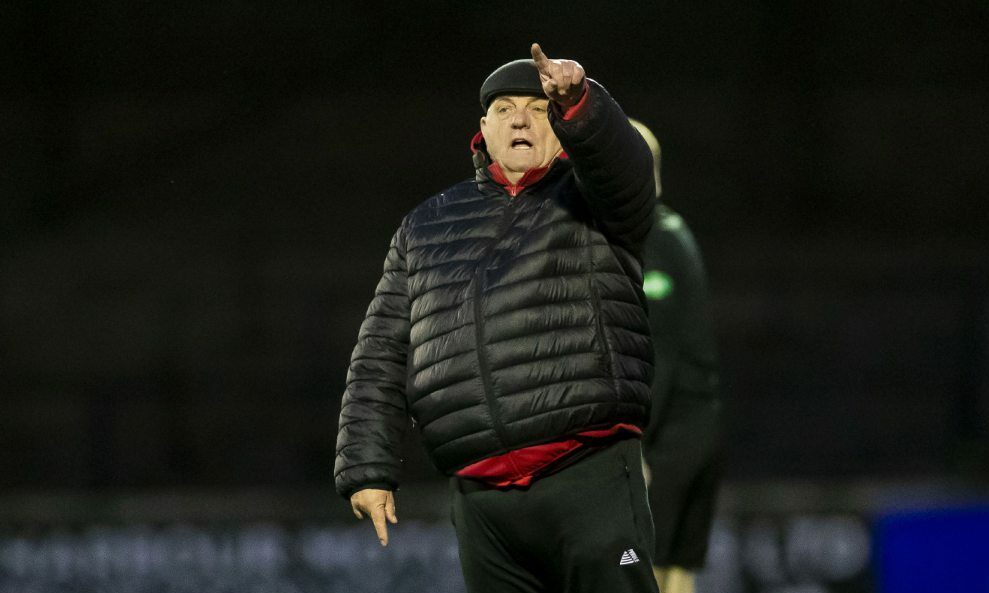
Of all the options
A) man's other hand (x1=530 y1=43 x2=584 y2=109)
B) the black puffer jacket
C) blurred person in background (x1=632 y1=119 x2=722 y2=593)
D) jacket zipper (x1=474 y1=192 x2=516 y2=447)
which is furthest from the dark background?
man's other hand (x1=530 y1=43 x2=584 y2=109)

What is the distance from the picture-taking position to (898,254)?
9.68m

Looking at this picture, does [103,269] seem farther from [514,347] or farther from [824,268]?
[514,347]

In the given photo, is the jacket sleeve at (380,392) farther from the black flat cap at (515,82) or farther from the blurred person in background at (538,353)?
the black flat cap at (515,82)

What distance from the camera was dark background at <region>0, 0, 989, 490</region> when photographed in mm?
8922

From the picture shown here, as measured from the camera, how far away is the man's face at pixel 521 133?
3264mm

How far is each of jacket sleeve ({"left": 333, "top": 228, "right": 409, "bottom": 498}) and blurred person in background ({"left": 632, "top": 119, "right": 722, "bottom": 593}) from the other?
69.3 inches

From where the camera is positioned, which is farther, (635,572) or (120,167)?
(120,167)

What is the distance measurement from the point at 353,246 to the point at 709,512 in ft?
15.5

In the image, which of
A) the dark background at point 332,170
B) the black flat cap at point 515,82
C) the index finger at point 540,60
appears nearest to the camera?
the index finger at point 540,60

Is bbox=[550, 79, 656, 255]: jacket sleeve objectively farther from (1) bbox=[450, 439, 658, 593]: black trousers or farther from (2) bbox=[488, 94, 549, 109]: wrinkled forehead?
(1) bbox=[450, 439, 658, 593]: black trousers

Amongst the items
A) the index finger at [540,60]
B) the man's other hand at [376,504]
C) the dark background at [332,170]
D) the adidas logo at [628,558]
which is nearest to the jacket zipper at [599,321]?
the adidas logo at [628,558]

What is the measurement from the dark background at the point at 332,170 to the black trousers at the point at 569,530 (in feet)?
17.1

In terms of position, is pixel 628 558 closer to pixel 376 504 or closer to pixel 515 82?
pixel 376 504

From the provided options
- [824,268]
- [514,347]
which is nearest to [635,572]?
[514,347]
